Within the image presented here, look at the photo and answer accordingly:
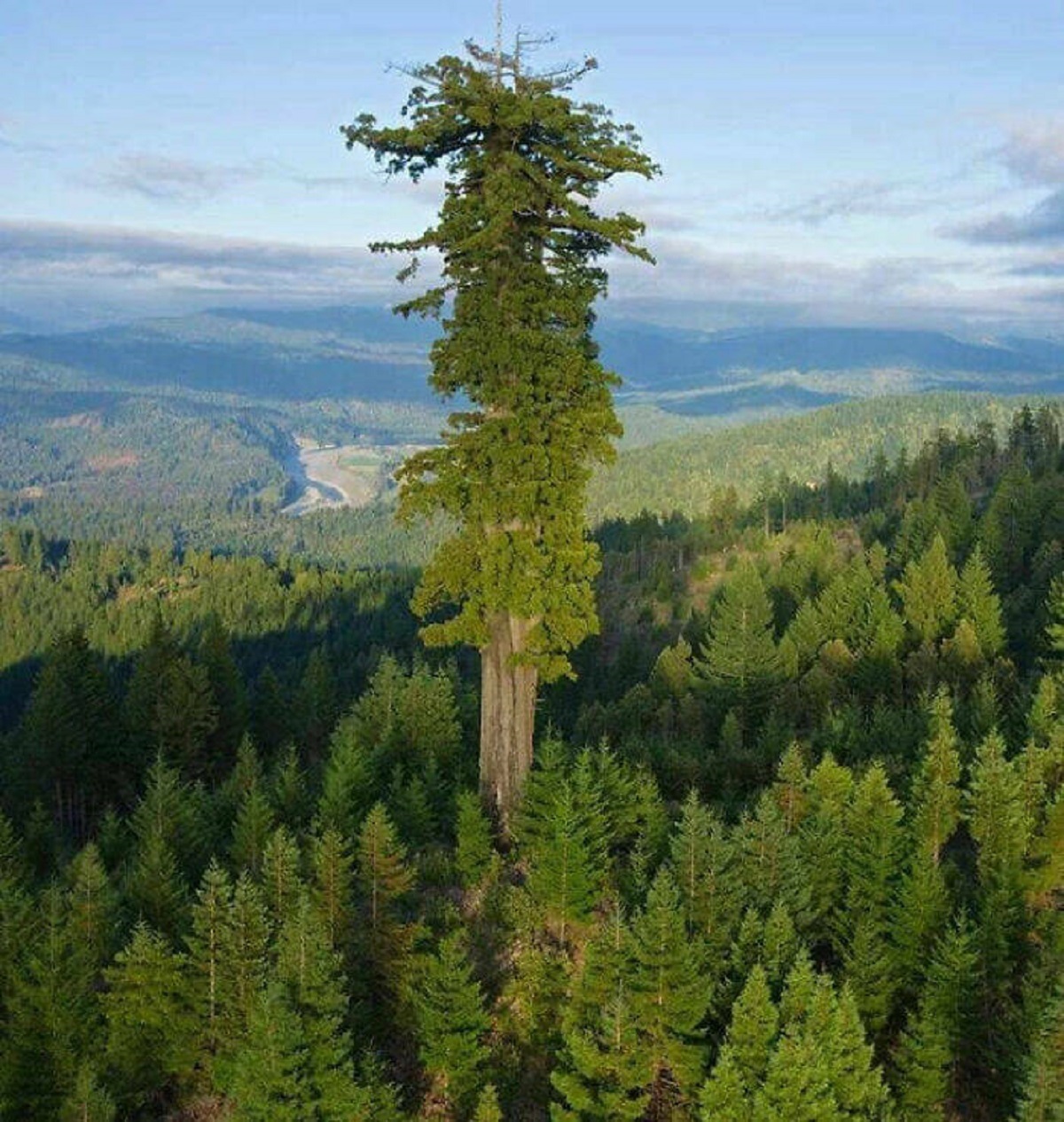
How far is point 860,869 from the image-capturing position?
20000 mm

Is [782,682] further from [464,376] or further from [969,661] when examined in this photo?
[464,376]

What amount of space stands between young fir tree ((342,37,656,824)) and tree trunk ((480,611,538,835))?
225 mm

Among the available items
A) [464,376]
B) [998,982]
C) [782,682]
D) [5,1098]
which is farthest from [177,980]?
[782,682]

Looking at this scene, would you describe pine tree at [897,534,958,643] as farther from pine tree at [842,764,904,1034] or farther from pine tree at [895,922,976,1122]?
pine tree at [895,922,976,1122]

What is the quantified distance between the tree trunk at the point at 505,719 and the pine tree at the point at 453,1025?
6460 millimetres

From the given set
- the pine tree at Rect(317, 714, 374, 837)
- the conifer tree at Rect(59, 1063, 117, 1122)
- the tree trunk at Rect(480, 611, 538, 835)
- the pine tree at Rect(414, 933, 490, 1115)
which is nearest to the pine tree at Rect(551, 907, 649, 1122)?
the pine tree at Rect(414, 933, 490, 1115)

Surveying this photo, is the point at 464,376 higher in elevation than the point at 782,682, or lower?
higher

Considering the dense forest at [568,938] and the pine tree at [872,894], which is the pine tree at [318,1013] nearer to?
the dense forest at [568,938]

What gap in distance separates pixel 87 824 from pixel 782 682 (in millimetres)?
36316

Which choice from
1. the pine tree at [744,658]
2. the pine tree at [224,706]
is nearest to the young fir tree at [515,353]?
the pine tree at [744,658]

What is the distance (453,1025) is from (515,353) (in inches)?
485

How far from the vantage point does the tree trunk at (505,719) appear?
74.9 feet

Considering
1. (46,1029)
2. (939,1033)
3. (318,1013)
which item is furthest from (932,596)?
(46,1029)

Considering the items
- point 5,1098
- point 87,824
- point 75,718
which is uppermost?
point 5,1098
